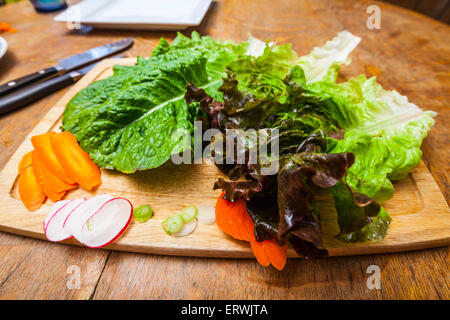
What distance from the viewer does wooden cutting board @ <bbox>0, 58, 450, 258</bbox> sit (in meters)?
1.12

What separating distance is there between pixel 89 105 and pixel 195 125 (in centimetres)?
58

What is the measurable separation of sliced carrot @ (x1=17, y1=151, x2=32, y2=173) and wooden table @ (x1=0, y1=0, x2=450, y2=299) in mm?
208

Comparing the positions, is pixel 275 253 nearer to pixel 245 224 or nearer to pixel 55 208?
pixel 245 224

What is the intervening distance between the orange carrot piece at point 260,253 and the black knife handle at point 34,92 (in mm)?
1814

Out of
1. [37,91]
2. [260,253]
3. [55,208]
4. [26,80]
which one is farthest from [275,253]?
[26,80]

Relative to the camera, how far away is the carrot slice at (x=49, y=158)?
1.34 meters

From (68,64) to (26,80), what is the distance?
317 millimetres

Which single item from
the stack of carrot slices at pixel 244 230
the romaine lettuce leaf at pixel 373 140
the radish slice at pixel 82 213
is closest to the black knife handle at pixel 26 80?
the radish slice at pixel 82 213

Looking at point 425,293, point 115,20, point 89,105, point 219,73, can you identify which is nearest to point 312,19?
point 219,73

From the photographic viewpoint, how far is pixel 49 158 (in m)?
1.35

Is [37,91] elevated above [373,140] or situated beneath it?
situated beneath

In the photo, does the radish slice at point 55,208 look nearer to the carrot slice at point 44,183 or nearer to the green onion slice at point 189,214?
the carrot slice at point 44,183

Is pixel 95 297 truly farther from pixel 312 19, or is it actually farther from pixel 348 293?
pixel 312 19

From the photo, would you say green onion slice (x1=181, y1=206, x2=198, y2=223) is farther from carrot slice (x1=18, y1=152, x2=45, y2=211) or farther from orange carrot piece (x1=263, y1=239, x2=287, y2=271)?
carrot slice (x1=18, y1=152, x2=45, y2=211)
